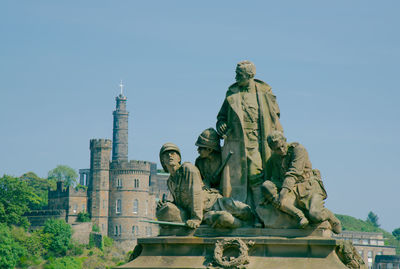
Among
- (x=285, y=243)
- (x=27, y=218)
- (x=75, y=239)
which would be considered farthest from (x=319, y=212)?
(x=27, y=218)

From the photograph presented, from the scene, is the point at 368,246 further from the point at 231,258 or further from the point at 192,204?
the point at 231,258

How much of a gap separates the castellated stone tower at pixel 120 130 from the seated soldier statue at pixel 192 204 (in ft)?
527

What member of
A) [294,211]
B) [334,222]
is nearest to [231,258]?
[294,211]

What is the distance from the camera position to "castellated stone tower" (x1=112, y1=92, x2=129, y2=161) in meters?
183

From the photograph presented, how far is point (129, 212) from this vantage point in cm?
14312

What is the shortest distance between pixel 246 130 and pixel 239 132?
158mm

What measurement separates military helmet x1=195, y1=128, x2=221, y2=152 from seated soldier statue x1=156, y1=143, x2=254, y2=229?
0.51 m

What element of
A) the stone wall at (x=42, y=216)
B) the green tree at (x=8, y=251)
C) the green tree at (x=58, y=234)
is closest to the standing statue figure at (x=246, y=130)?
the green tree at (x=8, y=251)

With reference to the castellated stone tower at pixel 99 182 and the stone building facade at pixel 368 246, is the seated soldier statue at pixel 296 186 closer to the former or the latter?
the stone building facade at pixel 368 246

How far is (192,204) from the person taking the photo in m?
20.4

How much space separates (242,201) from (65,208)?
12232cm

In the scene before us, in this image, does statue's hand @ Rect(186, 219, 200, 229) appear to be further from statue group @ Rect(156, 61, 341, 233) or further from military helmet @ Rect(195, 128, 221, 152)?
military helmet @ Rect(195, 128, 221, 152)

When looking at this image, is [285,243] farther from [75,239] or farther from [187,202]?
[75,239]

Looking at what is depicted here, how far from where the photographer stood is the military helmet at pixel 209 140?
21.0 m
